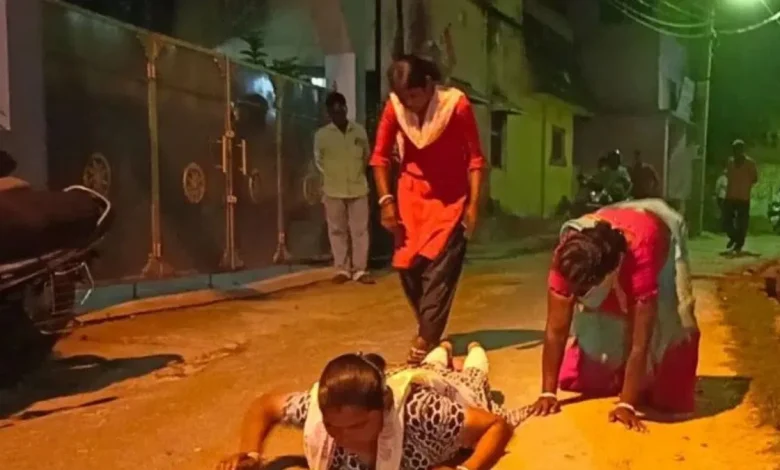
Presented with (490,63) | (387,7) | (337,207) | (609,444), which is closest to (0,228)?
(609,444)

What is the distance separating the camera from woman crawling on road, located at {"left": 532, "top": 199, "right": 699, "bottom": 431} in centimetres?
442

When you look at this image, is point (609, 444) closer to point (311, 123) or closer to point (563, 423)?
point (563, 423)

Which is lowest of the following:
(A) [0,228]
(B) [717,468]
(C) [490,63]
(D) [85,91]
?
(B) [717,468]

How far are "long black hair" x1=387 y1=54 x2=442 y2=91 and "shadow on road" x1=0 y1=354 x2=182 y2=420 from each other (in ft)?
7.37

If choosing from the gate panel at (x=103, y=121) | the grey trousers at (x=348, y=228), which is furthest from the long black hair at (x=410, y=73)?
the grey trousers at (x=348, y=228)

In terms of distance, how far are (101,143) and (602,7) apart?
26.7 meters

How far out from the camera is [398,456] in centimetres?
343

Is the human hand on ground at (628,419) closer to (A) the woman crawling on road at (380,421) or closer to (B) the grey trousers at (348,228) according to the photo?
(A) the woman crawling on road at (380,421)

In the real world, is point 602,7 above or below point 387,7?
above

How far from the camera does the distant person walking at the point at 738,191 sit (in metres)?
16.6

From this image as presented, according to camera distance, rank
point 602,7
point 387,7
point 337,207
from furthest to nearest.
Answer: point 602,7, point 387,7, point 337,207

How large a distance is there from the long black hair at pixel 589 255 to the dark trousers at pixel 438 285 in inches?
52.9

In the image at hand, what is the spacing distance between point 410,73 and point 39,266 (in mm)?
2178

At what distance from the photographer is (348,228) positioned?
36.1 feet
